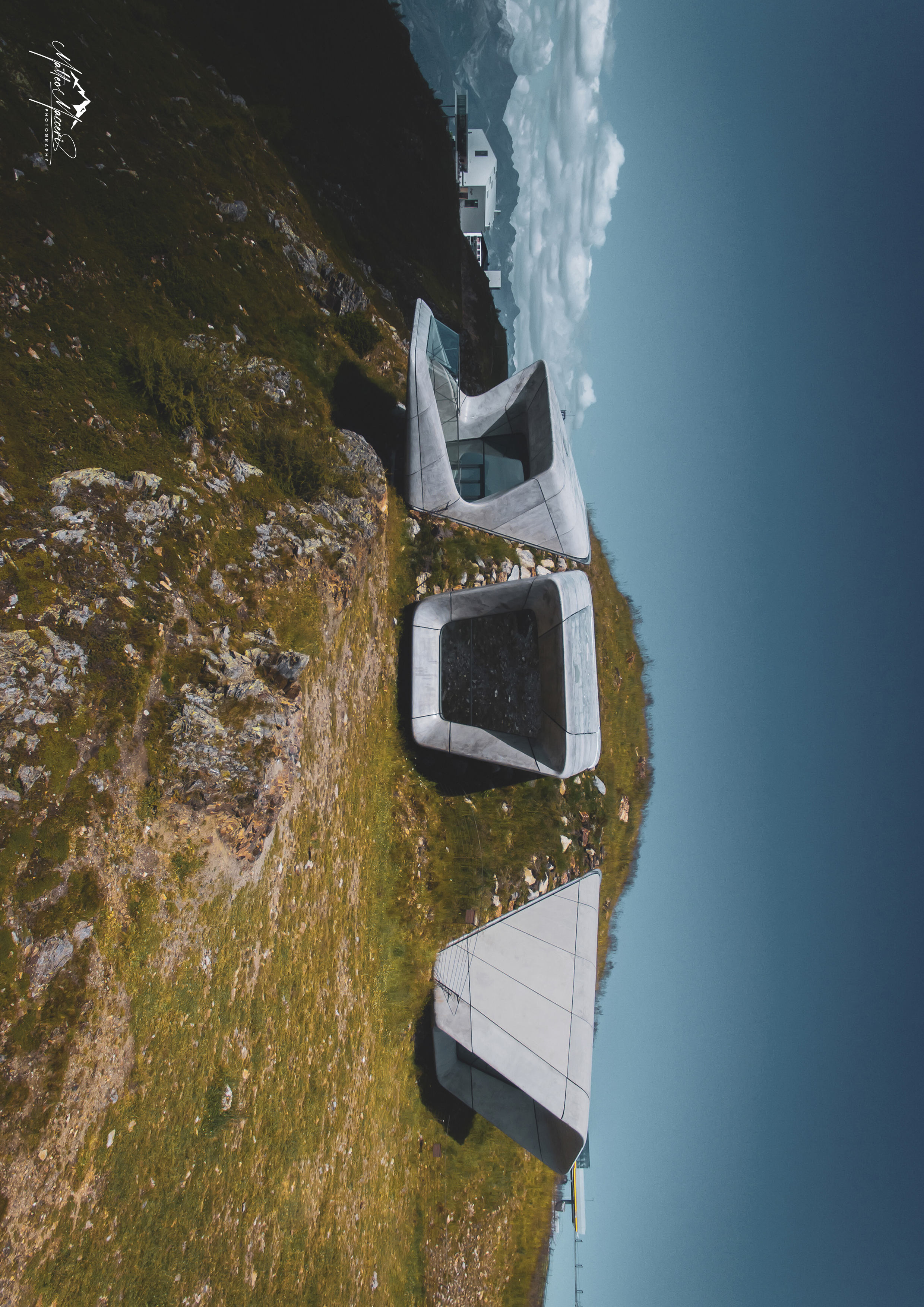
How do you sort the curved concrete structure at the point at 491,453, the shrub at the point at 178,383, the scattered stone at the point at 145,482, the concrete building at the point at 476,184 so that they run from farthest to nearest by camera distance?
the concrete building at the point at 476,184
the curved concrete structure at the point at 491,453
the shrub at the point at 178,383
the scattered stone at the point at 145,482

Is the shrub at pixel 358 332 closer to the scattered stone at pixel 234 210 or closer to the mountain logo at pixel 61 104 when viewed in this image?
the scattered stone at pixel 234 210

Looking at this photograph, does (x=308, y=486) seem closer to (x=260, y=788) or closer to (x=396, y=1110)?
(x=260, y=788)

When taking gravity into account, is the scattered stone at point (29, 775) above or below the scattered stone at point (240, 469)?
below

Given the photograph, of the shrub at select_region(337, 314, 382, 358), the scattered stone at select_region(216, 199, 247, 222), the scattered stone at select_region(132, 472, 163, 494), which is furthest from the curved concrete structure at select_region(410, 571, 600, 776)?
the scattered stone at select_region(216, 199, 247, 222)

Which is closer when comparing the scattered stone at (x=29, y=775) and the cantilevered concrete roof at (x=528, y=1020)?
the scattered stone at (x=29, y=775)

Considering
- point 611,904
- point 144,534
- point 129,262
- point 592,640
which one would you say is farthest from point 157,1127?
point 611,904

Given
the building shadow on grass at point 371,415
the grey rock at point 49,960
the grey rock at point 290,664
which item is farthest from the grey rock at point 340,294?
the grey rock at point 49,960
